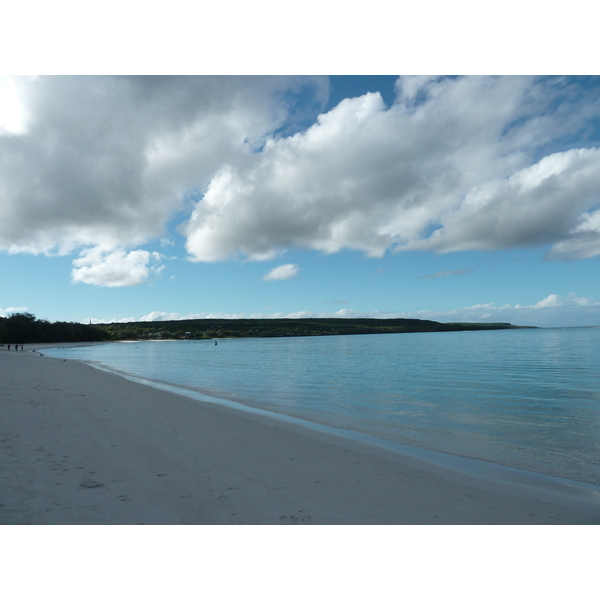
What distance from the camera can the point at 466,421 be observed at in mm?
13266

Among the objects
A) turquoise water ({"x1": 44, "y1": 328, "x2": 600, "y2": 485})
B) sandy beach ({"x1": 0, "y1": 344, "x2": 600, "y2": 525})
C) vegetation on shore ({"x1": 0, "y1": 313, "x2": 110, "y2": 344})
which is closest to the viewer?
sandy beach ({"x1": 0, "y1": 344, "x2": 600, "y2": 525})

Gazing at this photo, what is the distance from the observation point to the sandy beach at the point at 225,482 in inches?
201

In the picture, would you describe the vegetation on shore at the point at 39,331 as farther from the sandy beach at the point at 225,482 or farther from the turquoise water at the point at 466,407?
the sandy beach at the point at 225,482

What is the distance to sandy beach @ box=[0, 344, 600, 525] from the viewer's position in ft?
16.8

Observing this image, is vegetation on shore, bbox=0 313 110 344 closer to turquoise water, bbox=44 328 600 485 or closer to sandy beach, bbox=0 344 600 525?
turquoise water, bbox=44 328 600 485

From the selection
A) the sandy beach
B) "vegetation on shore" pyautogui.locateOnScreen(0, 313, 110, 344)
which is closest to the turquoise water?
the sandy beach

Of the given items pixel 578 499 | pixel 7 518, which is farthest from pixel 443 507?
pixel 7 518

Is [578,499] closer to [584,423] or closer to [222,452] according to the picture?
[222,452]

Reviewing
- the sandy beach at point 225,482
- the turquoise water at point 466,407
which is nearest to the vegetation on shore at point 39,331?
the turquoise water at point 466,407

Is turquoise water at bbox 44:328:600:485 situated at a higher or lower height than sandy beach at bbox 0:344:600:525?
lower

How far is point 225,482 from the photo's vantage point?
6.24 m

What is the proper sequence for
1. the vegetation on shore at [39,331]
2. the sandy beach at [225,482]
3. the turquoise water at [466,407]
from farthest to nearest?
the vegetation on shore at [39,331] < the turquoise water at [466,407] < the sandy beach at [225,482]

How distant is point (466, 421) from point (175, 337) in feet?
658

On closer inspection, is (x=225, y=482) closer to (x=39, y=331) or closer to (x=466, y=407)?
(x=466, y=407)
